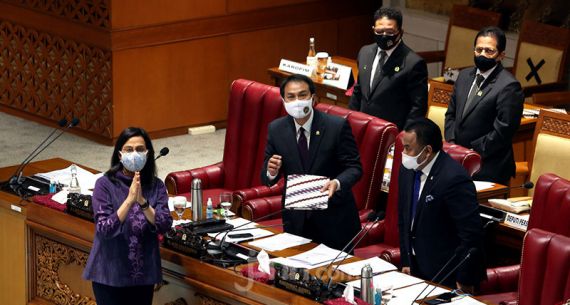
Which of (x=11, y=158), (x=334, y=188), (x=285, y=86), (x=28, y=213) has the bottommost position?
(x=11, y=158)

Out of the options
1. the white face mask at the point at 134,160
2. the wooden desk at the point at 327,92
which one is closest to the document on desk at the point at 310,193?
the white face mask at the point at 134,160

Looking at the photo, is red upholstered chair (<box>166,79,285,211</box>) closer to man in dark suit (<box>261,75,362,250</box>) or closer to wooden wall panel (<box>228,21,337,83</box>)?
man in dark suit (<box>261,75,362,250</box>)

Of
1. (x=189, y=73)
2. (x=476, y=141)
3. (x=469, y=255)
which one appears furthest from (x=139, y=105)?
(x=469, y=255)

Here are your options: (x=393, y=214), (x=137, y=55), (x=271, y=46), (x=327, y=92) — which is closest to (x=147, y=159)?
(x=393, y=214)

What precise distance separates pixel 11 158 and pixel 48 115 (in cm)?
93

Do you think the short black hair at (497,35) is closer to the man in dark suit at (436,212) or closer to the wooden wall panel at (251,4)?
the man in dark suit at (436,212)

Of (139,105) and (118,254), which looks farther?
(139,105)

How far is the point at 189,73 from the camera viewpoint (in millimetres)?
10766

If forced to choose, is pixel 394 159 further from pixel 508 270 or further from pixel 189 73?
pixel 189 73

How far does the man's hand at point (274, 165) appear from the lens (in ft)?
20.6

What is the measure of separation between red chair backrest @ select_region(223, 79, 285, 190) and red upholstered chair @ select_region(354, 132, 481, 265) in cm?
102

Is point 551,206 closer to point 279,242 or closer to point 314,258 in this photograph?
point 314,258

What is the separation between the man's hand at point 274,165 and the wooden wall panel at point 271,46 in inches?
188

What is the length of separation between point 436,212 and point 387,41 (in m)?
2.11
